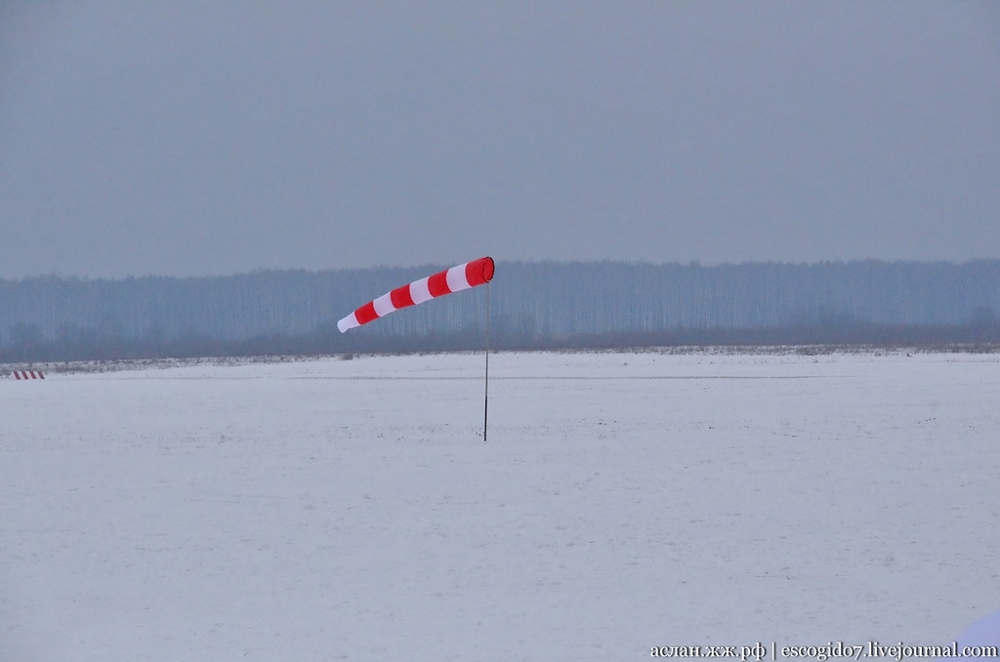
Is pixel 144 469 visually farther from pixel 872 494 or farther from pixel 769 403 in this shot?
pixel 769 403

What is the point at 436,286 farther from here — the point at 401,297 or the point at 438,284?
the point at 401,297

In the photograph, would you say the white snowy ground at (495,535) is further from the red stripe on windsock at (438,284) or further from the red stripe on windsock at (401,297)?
the red stripe on windsock at (438,284)

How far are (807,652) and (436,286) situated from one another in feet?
37.6

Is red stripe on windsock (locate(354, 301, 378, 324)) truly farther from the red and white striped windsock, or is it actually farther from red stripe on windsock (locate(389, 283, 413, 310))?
red stripe on windsock (locate(389, 283, 413, 310))

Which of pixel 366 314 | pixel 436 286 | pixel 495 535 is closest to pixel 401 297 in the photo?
pixel 436 286

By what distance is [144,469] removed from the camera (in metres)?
16.7

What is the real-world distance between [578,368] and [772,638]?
46.3 metres

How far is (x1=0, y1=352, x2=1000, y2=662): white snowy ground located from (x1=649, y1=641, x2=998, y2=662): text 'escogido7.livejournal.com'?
0.17 meters

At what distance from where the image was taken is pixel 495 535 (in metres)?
11.3

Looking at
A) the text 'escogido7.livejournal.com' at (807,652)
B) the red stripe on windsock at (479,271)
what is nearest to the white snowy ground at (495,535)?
the text 'escogido7.livejournal.com' at (807,652)

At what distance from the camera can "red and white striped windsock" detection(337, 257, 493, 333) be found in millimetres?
16984

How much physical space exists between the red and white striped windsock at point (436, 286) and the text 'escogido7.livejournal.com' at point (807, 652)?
10.1 m

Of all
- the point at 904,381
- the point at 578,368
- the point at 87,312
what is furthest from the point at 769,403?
the point at 87,312

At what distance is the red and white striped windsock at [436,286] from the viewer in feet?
55.7
